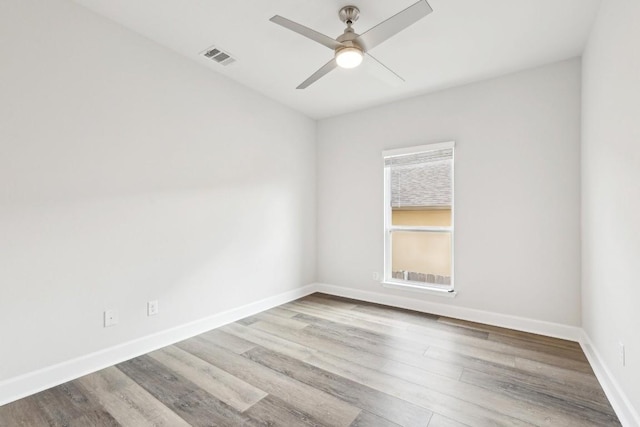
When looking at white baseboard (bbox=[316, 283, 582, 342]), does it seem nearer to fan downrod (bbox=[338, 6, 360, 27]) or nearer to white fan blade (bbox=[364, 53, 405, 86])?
white fan blade (bbox=[364, 53, 405, 86])

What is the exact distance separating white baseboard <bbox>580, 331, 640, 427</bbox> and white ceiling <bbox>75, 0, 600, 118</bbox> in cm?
262

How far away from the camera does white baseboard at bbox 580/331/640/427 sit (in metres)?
1.62

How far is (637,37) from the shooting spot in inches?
60.8

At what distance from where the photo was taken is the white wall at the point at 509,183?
2.86m

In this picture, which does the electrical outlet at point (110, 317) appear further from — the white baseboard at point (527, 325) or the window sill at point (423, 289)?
the window sill at point (423, 289)

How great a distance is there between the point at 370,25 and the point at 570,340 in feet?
11.2

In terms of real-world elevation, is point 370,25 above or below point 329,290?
above

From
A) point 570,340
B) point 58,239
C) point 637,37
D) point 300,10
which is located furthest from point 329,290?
point 637,37

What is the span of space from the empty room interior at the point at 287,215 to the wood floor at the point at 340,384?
0.02 metres

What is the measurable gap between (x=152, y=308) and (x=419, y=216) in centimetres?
316

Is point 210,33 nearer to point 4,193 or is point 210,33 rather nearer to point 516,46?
point 4,193

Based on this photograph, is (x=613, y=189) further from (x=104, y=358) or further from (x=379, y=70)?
(x=104, y=358)

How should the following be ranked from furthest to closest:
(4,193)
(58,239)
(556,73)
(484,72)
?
(484,72)
(556,73)
(58,239)
(4,193)

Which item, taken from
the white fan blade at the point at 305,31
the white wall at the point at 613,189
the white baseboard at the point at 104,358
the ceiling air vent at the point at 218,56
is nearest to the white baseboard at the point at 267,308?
the white baseboard at the point at 104,358
